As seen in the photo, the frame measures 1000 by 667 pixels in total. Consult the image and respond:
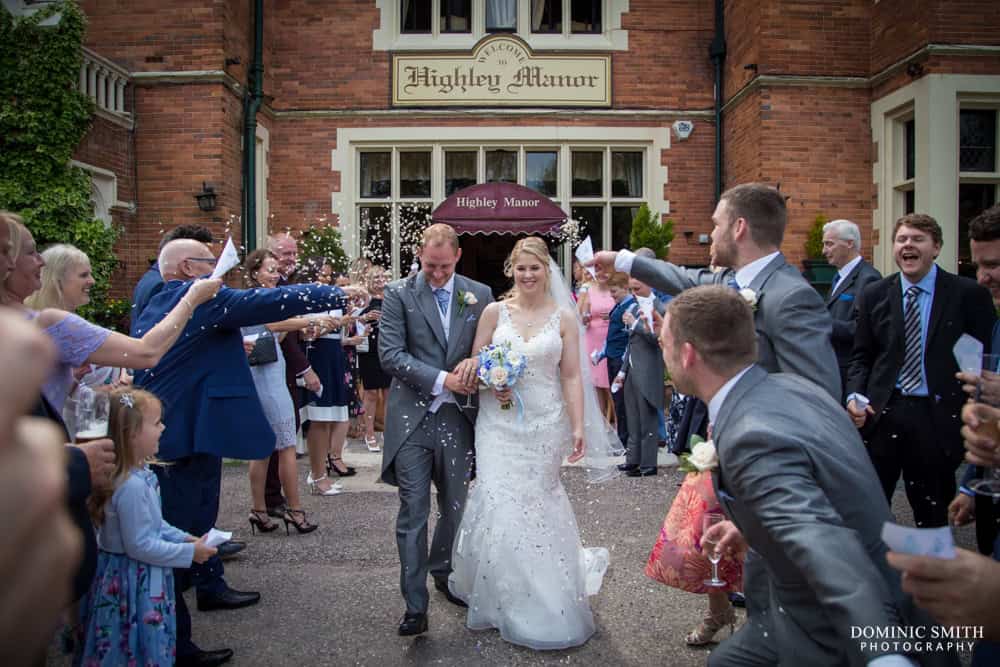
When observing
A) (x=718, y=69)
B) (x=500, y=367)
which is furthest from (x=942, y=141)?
(x=500, y=367)

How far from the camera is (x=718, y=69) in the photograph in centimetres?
1226

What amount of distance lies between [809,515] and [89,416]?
7.38 feet

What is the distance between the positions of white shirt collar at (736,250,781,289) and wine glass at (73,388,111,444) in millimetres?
2477

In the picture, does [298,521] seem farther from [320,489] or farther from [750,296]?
[750,296]

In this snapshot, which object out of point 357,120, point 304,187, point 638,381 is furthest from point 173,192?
point 638,381

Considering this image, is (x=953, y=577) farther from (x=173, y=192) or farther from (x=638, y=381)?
(x=173, y=192)

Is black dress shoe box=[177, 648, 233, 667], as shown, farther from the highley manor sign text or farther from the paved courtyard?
the highley manor sign text

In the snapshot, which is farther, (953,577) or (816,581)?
(816,581)

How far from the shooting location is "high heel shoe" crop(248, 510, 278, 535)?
17.7 ft

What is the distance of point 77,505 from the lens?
2.12m

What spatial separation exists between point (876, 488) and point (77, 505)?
222cm

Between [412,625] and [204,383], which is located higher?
[204,383]

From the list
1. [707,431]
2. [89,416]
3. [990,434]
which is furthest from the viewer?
[707,431]

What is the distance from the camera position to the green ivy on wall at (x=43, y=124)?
341 inches
